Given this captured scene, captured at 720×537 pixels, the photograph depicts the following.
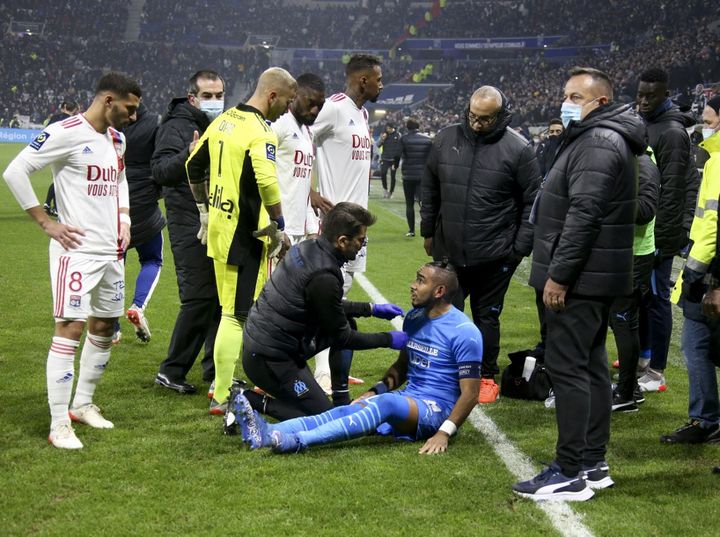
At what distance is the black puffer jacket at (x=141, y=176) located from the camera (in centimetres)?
794

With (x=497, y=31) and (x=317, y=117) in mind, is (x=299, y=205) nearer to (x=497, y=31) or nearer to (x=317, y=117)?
(x=317, y=117)

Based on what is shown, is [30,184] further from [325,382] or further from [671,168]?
[671,168]

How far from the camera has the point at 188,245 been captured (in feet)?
20.9

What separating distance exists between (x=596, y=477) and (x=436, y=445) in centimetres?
93

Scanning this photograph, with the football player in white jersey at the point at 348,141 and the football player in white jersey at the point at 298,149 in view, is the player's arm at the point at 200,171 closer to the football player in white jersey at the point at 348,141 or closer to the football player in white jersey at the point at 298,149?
the football player in white jersey at the point at 298,149

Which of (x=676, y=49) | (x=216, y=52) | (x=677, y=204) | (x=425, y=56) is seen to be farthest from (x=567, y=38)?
(x=677, y=204)

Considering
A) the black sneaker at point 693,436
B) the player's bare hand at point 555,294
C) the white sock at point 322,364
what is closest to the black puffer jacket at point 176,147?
the white sock at point 322,364

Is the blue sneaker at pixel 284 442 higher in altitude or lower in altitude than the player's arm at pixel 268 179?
lower

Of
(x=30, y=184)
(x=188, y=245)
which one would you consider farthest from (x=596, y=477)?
(x=30, y=184)

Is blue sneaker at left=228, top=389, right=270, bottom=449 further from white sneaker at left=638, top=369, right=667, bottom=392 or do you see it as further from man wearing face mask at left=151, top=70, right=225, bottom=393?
white sneaker at left=638, top=369, right=667, bottom=392

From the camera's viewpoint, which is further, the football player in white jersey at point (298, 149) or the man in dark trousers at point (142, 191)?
the man in dark trousers at point (142, 191)

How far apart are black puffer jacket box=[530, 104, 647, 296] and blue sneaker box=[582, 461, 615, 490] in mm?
937

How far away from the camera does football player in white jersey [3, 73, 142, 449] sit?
4926 millimetres

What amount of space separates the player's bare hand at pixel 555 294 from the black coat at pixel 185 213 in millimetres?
2806
